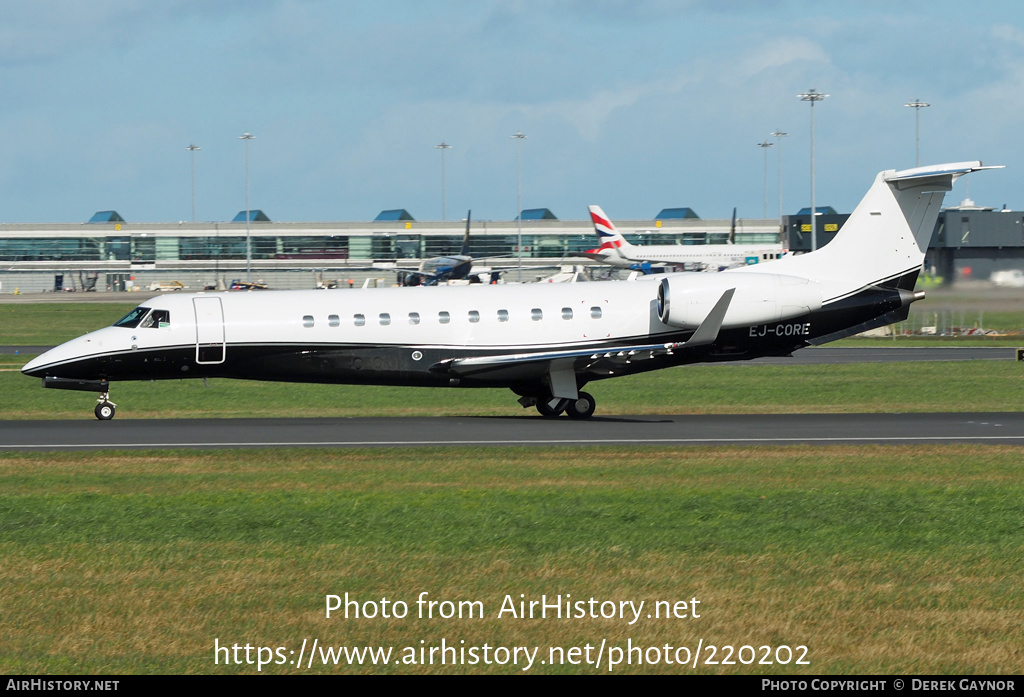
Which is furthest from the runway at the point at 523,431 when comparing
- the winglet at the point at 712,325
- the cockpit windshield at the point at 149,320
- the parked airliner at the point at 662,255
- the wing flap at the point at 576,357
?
the parked airliner at the point at 662,255

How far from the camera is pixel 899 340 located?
65875 millimetres

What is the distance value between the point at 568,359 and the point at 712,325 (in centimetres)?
367

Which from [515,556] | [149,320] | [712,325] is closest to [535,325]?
[712,325]

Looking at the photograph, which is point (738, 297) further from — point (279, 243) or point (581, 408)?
point (279, 243)

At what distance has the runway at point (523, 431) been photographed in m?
24.8

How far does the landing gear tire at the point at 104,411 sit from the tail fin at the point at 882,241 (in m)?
17.7

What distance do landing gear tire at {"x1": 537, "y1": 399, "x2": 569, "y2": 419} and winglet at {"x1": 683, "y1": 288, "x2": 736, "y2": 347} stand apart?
3.58m

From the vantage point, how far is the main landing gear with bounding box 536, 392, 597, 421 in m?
30.8

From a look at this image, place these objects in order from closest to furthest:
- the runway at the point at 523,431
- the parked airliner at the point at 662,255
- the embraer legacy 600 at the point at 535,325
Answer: the runway at the point at 523,431
the embraer legacy 600 at the point at 535,325
the parked airliner at the point at 662,255

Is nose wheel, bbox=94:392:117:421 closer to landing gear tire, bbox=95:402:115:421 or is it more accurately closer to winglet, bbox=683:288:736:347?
landing gear tire, bbox=95:402:115:421

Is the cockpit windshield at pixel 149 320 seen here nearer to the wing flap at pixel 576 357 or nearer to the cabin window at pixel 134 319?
the cabin window at pixel 134 319

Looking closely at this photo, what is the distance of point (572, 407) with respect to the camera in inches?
1216

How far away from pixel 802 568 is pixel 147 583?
267 inches

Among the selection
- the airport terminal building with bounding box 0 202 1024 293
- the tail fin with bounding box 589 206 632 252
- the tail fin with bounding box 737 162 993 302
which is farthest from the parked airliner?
the tail fin with bounding box 737 162 993 302
